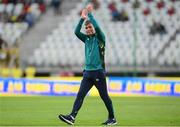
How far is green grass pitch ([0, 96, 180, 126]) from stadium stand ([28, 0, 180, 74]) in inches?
291

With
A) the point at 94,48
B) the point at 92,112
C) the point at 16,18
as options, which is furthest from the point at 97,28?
the point at 16,18

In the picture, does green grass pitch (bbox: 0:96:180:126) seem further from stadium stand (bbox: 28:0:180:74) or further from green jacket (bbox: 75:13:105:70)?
stadium stand (bbox: 28:0:180:74)

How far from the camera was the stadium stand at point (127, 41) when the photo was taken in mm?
32719

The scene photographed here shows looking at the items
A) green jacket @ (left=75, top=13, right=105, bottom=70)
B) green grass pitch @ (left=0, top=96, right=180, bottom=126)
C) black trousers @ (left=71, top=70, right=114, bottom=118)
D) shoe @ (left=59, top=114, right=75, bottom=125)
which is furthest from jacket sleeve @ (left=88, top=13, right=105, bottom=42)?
green grass pitch @ (left=0, top=96, right=180, bottom=126)

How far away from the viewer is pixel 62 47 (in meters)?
34.5

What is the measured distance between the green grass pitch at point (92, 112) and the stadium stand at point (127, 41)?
7379mm

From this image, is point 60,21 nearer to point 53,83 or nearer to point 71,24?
point 71,24

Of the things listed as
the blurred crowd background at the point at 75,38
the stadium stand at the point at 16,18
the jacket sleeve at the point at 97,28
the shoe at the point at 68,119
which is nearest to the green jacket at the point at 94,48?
the jacket sleeve at the point at 97,28

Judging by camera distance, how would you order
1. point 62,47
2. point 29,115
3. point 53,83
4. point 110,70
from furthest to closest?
point 62,47 < point 110,70 < point 53,83 < point 29,115

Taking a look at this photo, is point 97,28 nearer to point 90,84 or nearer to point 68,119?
point 90,84

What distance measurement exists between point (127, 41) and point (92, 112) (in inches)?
584

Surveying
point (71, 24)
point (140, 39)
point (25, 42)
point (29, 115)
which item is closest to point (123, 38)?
point (140, 39)

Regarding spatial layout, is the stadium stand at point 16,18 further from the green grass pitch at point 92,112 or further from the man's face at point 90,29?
the man's face at point 90,29

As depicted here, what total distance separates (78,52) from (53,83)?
22.3ft
